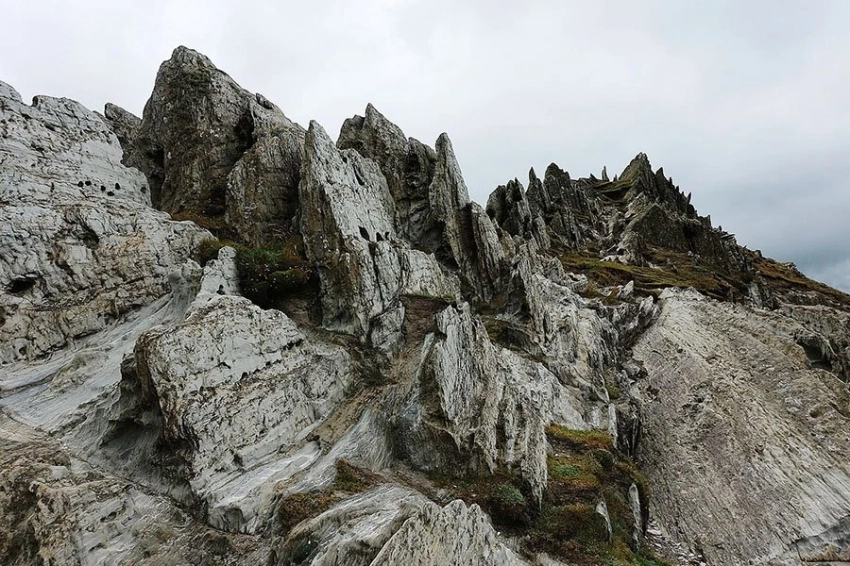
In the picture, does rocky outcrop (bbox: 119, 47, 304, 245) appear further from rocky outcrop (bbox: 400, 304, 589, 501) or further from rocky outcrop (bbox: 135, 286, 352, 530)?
rocky outcrop (bbox: 400, 304, 589, 501)

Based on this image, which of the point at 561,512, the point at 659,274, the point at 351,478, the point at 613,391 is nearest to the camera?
the point at 351,478

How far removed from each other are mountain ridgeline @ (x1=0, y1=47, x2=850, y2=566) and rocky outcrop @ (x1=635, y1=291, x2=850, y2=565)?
15 cm

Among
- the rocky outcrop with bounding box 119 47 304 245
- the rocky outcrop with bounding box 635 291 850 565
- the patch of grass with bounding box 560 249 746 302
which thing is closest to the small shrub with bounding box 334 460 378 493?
the rocky outcrop with bounding box 119 47 304 245

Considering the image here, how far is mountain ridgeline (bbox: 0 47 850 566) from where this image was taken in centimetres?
1416

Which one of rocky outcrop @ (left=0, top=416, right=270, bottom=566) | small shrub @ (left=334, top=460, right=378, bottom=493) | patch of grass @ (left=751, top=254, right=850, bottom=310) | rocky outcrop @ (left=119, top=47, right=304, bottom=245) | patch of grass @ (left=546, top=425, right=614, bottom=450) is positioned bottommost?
rocky outcrop @ (left=0, top=416, right=270, bottom=566)

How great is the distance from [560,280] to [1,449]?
51.1 m

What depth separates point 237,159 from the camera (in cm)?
3481

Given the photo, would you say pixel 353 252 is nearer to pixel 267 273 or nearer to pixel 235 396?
pixel 267 273

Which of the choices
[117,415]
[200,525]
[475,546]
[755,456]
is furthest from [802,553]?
[117,415]

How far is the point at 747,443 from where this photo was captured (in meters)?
27.5

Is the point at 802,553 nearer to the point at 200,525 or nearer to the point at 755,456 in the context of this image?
the point at 755,456

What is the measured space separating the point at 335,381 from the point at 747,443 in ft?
87.0

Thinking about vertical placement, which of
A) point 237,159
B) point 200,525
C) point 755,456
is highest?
point 237,159

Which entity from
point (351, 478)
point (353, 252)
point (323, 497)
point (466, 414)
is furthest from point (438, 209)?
point (323, 497)
